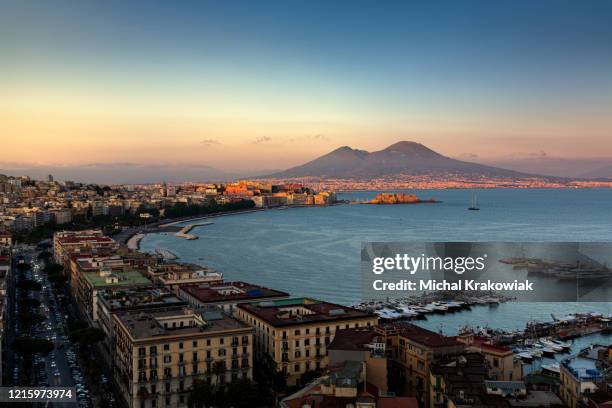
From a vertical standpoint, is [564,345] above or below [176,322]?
below

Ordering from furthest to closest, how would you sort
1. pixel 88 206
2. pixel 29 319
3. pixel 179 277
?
pixel 88 206 < pixel 179 277 < pixel 29 319

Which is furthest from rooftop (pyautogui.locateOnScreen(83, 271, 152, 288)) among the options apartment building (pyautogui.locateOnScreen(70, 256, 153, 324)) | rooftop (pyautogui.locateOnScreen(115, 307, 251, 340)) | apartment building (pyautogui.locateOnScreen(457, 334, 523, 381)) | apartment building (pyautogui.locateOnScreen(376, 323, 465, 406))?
apartment building (pyautogui.locateOnScreen(457, 334, 523, 381))

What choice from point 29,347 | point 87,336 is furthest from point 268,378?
point 29,347

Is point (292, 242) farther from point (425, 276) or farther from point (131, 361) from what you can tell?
point (131, 361)

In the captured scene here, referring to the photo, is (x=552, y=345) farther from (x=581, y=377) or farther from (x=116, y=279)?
(x=116, y=279)

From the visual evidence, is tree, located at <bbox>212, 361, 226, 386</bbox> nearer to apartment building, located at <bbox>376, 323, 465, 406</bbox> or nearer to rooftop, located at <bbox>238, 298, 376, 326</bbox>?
rooftop, located at <bbox>238, 298, 376, 326</bbox>

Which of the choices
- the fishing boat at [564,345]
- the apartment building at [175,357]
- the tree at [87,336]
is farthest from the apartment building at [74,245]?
the fishing boat at [564,345]
